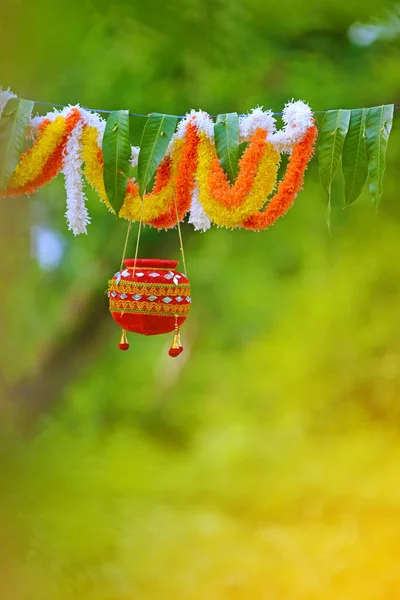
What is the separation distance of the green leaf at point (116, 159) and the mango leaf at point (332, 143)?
51 cm

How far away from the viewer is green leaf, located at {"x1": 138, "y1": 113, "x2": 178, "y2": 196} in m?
1.76

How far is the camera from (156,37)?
2.81 m

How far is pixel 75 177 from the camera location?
187 cm

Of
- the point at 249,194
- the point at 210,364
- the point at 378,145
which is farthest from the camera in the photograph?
the point at 210,364

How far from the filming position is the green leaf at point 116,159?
1.75 metres

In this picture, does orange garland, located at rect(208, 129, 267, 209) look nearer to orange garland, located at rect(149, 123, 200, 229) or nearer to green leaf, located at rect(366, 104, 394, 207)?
orange garland, located at rect(149, 123, 200, 229)

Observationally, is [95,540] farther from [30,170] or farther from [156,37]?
[156,37]

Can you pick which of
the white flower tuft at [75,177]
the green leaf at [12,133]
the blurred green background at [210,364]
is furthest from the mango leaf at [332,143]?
the blurred green background at [210,364]

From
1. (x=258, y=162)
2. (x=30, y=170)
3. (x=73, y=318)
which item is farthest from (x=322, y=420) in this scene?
(x=30, y=170)

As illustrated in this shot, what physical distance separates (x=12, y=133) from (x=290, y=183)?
2.45 ft

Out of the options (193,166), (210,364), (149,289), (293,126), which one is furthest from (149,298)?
(210,364)

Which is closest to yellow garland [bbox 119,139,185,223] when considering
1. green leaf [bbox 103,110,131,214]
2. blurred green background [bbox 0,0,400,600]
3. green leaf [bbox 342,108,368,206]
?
green leaf [bbox 103,110,131,214]

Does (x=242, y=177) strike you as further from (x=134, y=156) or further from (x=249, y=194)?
(x=134, y=156)

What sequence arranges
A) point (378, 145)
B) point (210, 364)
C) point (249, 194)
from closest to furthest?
1. point (378, 145)
2. point (249, 194)
3. point (210, 364)
